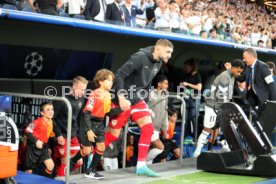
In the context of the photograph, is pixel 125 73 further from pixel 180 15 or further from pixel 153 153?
pixel 180 15

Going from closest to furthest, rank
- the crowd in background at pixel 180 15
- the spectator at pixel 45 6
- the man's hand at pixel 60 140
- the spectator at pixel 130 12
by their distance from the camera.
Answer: the man's hand at pixel 60 140 < the spectator at pixel 45 6 < the crowd in background at pixel 180 15 < the spectator at pixel 130 12

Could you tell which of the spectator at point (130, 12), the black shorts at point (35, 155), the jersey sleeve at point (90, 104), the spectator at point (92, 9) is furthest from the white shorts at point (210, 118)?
the black shorts at point (35, 155)

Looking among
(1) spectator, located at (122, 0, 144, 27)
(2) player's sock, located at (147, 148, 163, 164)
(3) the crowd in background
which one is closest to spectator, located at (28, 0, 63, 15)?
(3) the crowd in background

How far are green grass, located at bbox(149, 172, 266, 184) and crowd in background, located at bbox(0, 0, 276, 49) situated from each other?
2.76 meters

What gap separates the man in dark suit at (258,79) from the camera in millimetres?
7516

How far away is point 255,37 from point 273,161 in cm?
959

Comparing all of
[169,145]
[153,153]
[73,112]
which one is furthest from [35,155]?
[169,145]

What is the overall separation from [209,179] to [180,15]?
228 inches

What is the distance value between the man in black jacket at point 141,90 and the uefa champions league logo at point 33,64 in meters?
2.88

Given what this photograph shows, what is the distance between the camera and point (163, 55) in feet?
19.6

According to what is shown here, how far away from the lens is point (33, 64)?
8.69 m

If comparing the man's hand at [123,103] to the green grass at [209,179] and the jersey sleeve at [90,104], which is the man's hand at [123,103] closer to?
the jersey sleeve at [90,104]

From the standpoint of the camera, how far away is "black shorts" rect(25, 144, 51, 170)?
5922 mm

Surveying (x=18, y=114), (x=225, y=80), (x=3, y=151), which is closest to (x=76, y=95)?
(x=18, y=114)
